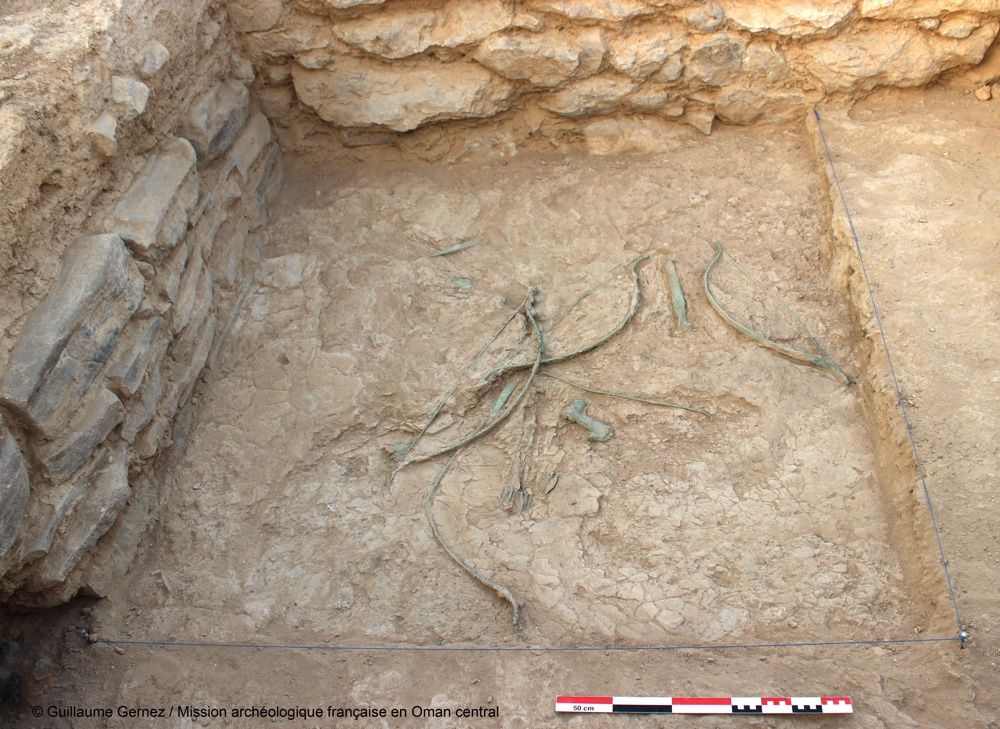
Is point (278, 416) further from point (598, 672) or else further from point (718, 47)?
point (718, 47)

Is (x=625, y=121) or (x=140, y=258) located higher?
(x=625, y=121)

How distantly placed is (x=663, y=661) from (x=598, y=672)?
21 centimetres

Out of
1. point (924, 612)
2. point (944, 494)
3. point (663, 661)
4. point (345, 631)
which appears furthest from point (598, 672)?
point (944, 494)

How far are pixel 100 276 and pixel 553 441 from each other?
5.54 ft

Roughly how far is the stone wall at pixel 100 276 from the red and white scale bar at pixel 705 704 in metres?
1.66

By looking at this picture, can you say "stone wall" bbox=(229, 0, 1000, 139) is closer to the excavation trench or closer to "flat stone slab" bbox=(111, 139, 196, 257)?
the excavation trench

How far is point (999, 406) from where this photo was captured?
3.10 metres

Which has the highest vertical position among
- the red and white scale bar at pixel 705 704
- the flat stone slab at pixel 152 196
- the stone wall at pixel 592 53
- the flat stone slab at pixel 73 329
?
the stone wall at pixel 592 53

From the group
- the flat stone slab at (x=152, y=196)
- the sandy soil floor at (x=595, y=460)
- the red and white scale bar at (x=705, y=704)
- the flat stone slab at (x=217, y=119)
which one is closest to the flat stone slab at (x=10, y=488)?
the sandy soil floor at (x=595, y=460)

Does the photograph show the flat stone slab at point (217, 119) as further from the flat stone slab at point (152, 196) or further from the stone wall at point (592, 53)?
the stone wall at point (592, 53)

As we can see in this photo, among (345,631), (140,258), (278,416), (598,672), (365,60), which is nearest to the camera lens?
(598,672)

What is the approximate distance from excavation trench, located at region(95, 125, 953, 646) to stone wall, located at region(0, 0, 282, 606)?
24 centimetres

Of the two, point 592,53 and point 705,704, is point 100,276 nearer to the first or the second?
point 705,704

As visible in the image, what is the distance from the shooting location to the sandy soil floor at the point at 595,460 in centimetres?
282
